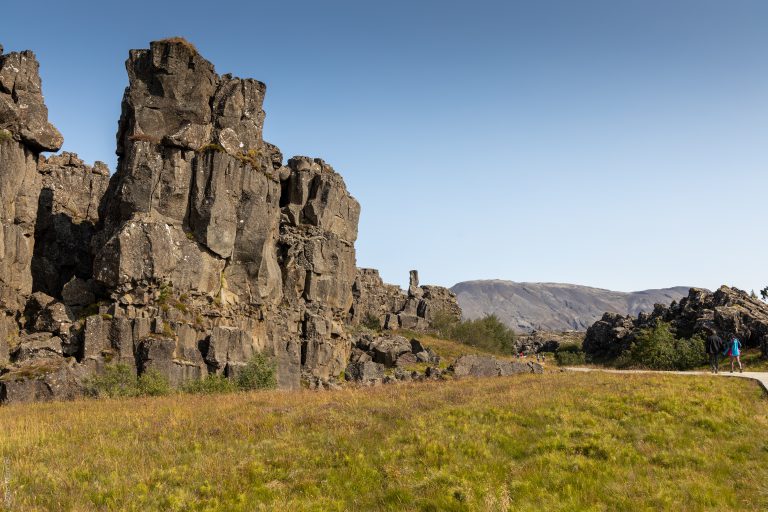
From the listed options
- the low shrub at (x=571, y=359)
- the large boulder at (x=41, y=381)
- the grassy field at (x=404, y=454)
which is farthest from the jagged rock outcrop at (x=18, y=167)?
the low shrub at (x=571, y=359)

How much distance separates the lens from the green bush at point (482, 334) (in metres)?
104

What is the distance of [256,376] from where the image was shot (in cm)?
3538

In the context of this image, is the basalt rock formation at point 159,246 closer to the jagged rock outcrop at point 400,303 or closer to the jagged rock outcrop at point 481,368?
the jagged rock outcrop at point 481,368

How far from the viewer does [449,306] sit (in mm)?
134250

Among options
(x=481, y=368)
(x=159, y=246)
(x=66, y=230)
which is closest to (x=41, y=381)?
(x=159, y=246)

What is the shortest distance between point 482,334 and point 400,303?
24.8m

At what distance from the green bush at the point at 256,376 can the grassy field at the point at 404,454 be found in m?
11.8

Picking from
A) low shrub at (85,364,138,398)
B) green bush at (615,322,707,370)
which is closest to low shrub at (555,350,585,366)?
green bush at (615,322,707,370)

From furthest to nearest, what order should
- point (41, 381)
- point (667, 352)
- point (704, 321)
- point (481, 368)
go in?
point (704, 321) → point (667, 352) → point (481, 368) → point (41, 381)

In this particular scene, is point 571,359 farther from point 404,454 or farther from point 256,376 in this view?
point 404,454

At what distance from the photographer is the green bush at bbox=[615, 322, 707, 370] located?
4641 centimetres

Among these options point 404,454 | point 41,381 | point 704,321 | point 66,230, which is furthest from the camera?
point 704,321

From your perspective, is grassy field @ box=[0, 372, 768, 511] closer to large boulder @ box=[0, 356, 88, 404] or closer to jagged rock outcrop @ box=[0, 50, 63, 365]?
large boulder @ box=[0, 356, 88, 404]

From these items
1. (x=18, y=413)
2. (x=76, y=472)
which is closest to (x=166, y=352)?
(x=18, y=413)
